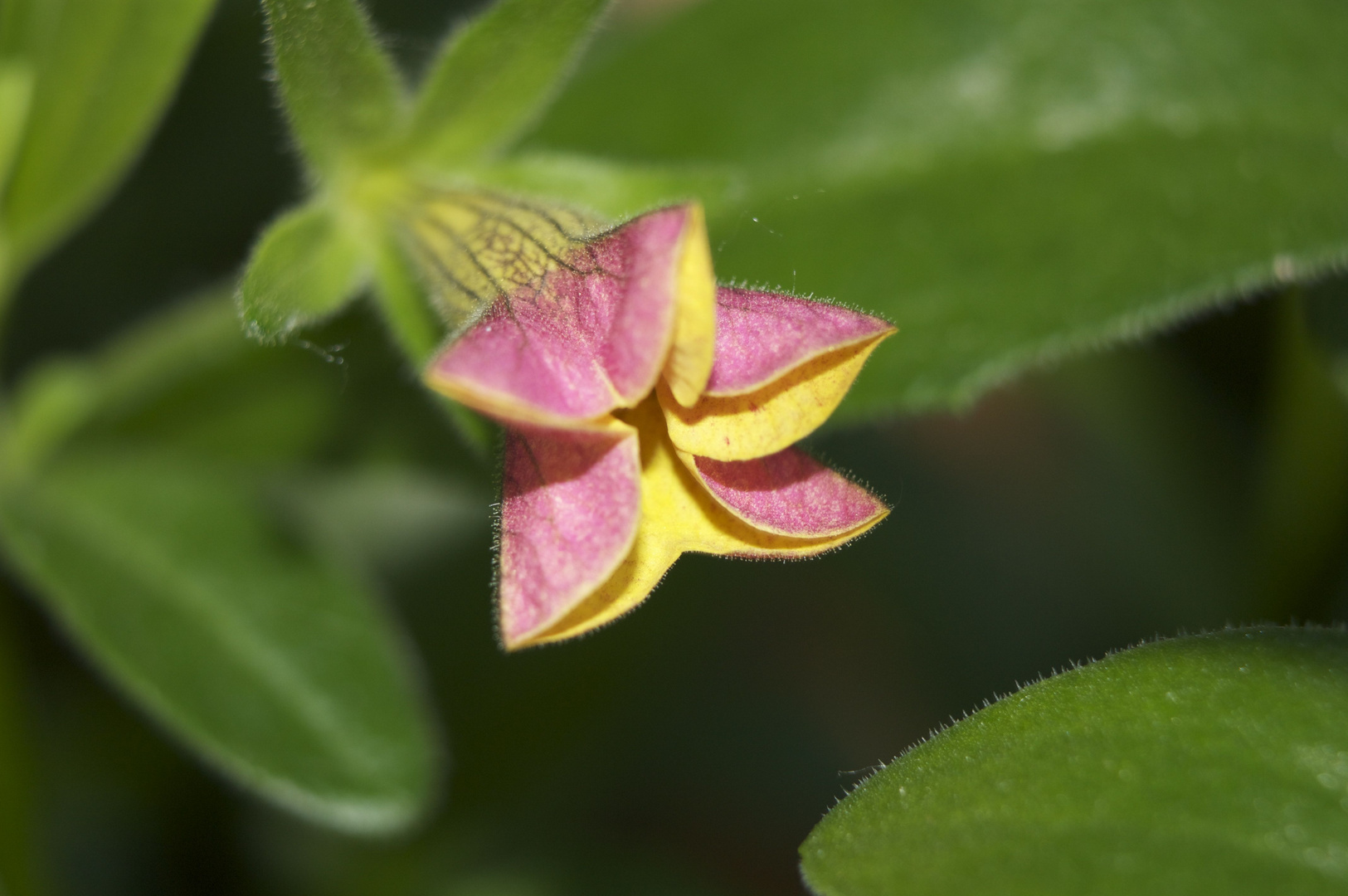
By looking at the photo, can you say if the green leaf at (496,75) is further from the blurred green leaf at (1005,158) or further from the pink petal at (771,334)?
the pink petal at (771,334)

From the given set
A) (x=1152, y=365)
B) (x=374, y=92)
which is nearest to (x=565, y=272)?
(x=374, y=92)

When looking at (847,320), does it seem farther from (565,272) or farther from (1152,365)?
(1152,365)

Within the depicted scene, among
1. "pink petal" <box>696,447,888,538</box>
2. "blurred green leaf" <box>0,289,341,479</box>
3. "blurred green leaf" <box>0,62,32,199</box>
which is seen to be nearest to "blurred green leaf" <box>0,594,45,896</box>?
"blurred green leaf" <box>0,289,341,479</box>

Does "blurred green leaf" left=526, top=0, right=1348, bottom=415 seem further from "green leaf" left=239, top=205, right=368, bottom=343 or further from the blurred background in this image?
"green leaf" left=239, top=205, right=368, bottom=343

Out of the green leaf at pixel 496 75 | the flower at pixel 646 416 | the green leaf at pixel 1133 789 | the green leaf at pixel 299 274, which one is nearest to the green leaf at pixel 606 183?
the green leaf at pixel 496 75

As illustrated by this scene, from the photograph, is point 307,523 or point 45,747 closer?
point 307,523

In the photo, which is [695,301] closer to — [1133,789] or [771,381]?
[771,381]

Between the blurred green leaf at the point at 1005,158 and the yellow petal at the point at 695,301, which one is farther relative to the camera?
the blurred green leaf at the point at 1005,158
